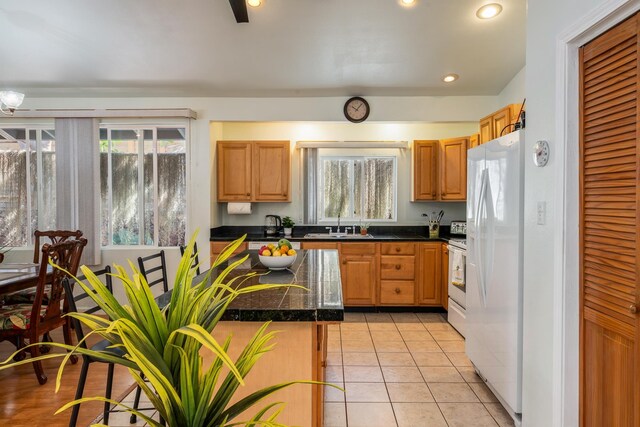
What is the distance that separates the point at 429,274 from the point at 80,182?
4.16 m

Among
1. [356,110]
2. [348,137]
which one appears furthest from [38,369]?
[348,137]

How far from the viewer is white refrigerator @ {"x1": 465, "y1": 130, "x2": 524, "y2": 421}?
6.91ft

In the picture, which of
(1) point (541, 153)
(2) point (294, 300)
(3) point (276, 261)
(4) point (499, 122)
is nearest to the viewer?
(2) point (294, 300)

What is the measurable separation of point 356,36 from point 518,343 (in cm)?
265

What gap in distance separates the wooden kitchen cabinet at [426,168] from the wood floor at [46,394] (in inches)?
146

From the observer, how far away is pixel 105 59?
348cm

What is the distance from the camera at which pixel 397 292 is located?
14.1ft

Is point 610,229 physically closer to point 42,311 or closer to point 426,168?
point 426,168

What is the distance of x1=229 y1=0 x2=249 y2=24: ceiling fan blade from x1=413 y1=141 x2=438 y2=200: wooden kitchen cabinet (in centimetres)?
264

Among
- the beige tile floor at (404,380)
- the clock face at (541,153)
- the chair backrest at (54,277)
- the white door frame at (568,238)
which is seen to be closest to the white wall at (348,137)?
the beige tile floor at (404,380)

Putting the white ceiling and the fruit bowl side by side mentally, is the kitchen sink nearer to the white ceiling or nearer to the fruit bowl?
the white ceiling

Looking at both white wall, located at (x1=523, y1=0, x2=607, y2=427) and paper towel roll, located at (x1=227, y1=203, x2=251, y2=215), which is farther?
paper towel roll, located at (x1=227, y1=203, x2=251, y2=215)

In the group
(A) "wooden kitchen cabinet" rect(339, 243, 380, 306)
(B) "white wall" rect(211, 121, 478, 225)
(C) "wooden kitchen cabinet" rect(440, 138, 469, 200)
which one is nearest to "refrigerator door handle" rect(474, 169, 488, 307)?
(A) "wooden kitchen cabinet" rect(339, 243, 380, 306)

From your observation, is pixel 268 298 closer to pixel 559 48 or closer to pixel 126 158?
pixel 559 48
